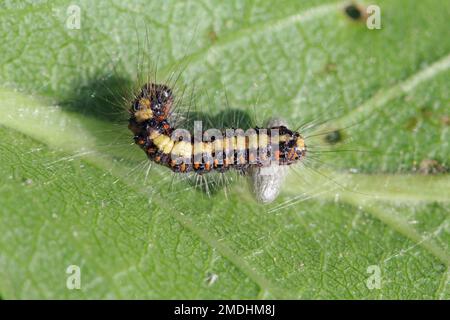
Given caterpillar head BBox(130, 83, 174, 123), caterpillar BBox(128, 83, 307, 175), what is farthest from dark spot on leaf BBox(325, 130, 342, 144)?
caterpillar head BBox(130, 83, 174, 123)

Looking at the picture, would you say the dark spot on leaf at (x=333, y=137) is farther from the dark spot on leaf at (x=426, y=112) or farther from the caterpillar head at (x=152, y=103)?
the caterpillar head at (x=152, y=103)

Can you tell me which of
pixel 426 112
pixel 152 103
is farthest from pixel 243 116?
pixel 426 112

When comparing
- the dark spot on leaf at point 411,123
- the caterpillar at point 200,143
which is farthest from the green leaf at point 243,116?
the caterpillar at point 200,143

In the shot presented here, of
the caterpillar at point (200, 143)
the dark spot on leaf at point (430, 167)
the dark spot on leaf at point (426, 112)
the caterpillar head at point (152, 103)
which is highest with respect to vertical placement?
the caterpillar head at point (152, 103)

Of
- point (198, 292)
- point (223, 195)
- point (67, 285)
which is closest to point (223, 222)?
point (223, 195)

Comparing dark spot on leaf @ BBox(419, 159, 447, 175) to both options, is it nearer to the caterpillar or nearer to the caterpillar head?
the caterpillar

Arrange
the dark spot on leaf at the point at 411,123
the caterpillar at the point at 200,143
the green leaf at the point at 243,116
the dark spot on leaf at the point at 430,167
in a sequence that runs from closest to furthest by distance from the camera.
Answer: the green leaf at the point at 243,116 → the caterpillar at the point at 200,143 → the dark spot on leaf at the point at 430,167 → the dark spot on leaf at the point at 411,123

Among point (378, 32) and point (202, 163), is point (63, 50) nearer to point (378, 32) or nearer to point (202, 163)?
point (202, 163)
